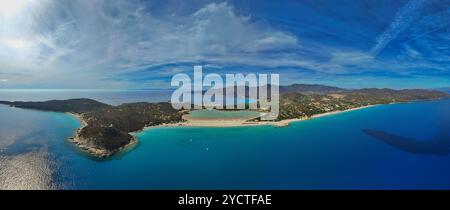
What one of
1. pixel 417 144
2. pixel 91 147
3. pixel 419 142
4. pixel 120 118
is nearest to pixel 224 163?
pixel 91 147

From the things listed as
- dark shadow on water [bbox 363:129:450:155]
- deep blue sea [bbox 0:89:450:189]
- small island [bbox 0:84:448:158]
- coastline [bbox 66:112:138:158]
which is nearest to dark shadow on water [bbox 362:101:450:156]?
dark shadow on water [bbox 363:129:450:155]

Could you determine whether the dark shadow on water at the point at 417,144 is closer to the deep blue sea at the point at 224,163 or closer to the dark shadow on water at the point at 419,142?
the dark shadow on water at the point at 419,142

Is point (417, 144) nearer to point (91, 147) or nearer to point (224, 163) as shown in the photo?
point (224, 163)

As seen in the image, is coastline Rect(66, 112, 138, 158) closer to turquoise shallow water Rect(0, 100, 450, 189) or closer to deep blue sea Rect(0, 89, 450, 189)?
deep blue sea Rect(0, 89, 450, 189)
